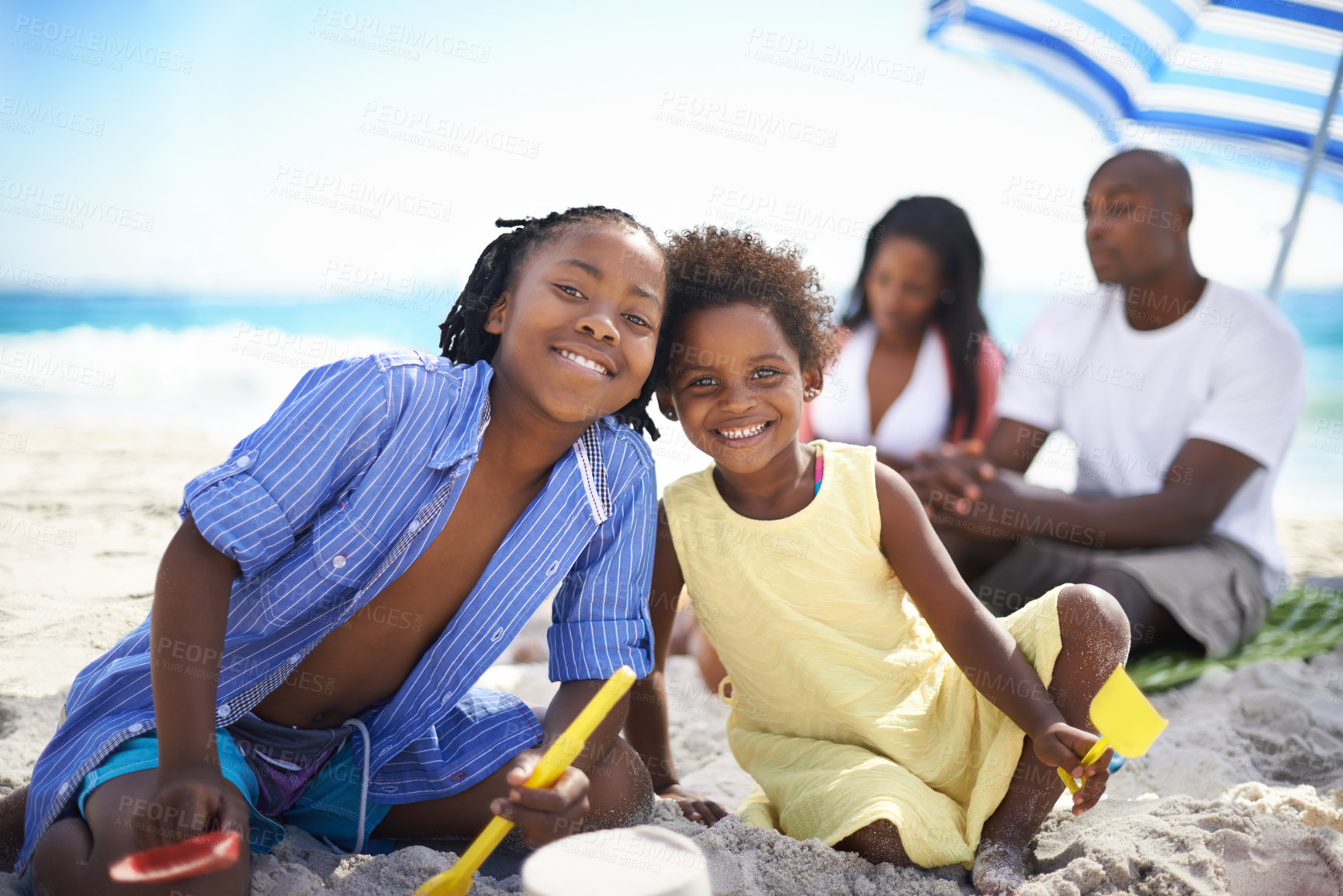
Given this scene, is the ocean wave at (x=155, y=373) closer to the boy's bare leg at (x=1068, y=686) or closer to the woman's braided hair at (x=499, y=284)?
the woman's braided hair at (x=499, y=284)

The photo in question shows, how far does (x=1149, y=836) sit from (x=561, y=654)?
1089 millimetres

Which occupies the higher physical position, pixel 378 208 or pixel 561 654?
pixel 378 208

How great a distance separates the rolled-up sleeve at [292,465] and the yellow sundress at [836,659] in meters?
0.72

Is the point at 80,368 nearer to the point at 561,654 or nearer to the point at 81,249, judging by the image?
the point at 81,249

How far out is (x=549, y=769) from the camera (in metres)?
1.31

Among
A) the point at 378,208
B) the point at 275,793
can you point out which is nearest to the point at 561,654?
the point at 275,793

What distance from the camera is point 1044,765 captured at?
5.82 ft

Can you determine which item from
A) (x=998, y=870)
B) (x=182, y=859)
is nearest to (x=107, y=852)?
(x=182, y=859)

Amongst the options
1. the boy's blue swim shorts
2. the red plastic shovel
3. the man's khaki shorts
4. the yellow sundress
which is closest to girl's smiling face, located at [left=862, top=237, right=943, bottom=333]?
the man's khaki shorts

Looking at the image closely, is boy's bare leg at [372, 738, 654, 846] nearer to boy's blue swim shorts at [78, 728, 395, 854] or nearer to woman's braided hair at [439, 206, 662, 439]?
boy's blue swim shorts at [78, 728, 395, 854]

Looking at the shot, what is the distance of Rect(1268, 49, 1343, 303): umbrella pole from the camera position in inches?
159

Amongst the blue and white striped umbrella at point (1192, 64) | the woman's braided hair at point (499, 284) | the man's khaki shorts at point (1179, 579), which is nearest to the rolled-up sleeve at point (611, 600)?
the woman's braided hair at point (499, 284)

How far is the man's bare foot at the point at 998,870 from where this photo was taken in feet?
5.26

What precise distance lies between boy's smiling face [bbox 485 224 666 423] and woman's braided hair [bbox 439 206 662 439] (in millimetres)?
90
